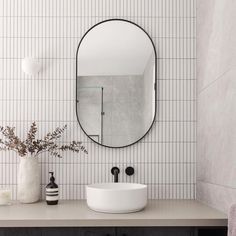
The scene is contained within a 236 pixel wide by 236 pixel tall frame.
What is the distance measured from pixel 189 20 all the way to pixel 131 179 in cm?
109

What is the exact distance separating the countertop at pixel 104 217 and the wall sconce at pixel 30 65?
2.80ft

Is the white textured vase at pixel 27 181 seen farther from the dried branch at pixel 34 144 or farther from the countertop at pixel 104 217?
the countertop at pixel 104 217

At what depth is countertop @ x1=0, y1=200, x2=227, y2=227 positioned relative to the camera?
5.86ft

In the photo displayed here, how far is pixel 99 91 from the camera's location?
2455mm

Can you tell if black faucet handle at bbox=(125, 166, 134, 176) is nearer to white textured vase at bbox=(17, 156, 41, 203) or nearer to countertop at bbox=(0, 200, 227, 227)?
countertop at bbox=(0, 200, 227, 227)

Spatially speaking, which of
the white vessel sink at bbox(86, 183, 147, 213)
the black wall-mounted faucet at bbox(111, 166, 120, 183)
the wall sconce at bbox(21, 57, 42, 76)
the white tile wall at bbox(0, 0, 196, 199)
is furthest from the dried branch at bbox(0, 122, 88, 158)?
the white vessel sink at bbox(86, 183, 147, 213)

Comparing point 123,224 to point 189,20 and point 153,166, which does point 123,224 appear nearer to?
point 153,166

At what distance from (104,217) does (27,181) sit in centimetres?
65

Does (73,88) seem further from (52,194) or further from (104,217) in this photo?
(104,217)

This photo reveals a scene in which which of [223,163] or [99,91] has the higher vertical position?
[99,91]

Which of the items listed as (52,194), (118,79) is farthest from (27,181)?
(118,79)

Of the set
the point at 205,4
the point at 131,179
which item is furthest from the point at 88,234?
the point at 205,4

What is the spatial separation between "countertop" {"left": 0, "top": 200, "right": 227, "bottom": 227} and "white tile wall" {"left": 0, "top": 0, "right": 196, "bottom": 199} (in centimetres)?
40

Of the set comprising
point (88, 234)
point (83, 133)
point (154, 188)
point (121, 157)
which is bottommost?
point (88, 234)
